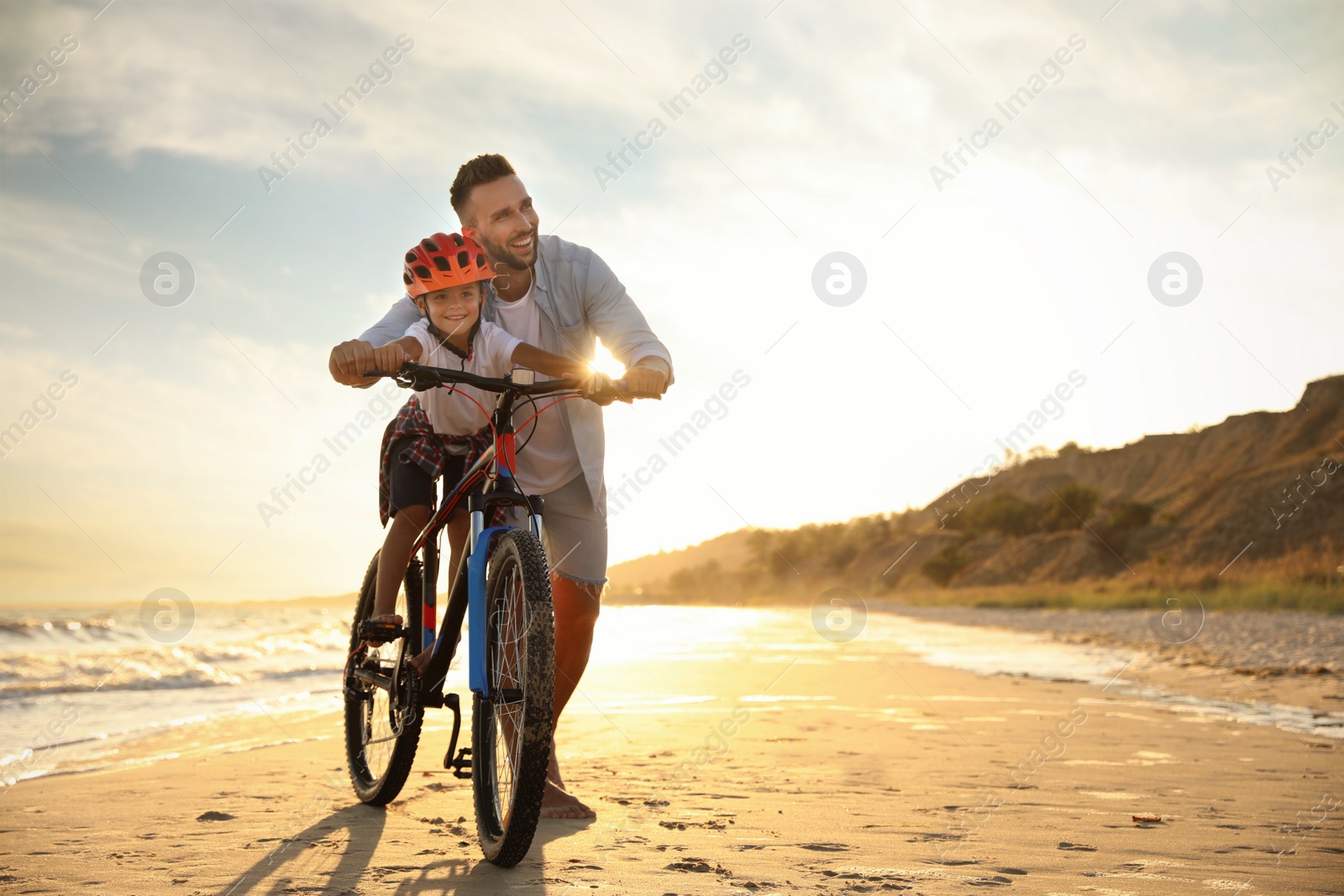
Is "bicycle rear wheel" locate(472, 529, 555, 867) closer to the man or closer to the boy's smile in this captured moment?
the man

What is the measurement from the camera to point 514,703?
2.66 m

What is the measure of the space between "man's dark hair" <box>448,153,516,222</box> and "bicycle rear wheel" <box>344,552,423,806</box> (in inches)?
53.1

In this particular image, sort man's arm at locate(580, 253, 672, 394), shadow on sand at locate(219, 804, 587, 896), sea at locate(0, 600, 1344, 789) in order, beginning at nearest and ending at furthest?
shadow on sand at locate(219, 804, 587, 896) < man's arm at locate(580, 253, 672, 394) < sea at locate(0, 600, 1344, 789)

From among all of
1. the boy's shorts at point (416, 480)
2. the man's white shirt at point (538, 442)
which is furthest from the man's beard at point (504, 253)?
the boy's shorts at point (416, 480)

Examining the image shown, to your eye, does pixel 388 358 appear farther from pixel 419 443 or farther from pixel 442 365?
pixel 419 443

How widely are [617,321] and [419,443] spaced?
84 cm

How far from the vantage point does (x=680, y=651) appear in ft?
49.7

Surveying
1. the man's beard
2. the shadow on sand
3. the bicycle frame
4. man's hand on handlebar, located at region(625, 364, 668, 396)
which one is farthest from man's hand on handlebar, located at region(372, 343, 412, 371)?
the shadow on sand

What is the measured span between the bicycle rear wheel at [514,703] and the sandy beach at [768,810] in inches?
4.8

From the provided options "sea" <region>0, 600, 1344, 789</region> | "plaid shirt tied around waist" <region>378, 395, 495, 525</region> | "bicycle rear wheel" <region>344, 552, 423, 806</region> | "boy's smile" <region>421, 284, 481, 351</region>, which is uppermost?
"boy's smile" <region>421, 284, 481, 351</region>

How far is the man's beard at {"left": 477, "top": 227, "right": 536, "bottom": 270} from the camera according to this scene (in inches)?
135

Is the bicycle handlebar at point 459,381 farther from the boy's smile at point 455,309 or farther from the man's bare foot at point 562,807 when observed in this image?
the man's bare foot at point 562,807

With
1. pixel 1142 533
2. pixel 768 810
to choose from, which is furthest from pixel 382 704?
pixel 1142 533

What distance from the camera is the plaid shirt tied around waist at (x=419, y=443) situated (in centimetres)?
340
